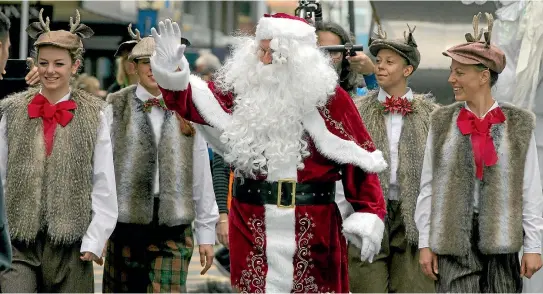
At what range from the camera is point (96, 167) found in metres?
7.31

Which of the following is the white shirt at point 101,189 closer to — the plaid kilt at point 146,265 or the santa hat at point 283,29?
the plaid kilt at point 146,265

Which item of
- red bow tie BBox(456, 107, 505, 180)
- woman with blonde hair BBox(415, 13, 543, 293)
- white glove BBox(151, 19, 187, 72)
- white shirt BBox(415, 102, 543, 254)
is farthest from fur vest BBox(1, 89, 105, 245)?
white shirt BBox(415, 102, 543, 254)

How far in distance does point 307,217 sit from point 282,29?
1034 mm

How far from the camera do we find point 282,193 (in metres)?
6.58

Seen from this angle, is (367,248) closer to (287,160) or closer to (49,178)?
(287,160)

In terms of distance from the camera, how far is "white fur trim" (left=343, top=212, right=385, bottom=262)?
6531 mm

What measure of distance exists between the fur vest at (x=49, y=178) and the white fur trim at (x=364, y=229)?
1.62 m

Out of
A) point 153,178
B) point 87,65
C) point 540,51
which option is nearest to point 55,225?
point 153,178

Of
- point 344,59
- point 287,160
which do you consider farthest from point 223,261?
point 287,160

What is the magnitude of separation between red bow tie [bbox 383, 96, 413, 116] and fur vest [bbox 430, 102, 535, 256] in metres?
0.66

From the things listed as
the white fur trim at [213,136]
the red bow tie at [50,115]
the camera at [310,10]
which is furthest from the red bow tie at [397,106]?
the red bow tie at [50,115]

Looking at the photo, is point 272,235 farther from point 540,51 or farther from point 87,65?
point 87,65

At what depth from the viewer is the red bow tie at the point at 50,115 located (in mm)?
7281

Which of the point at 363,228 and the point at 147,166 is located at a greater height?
the point at 147,166
